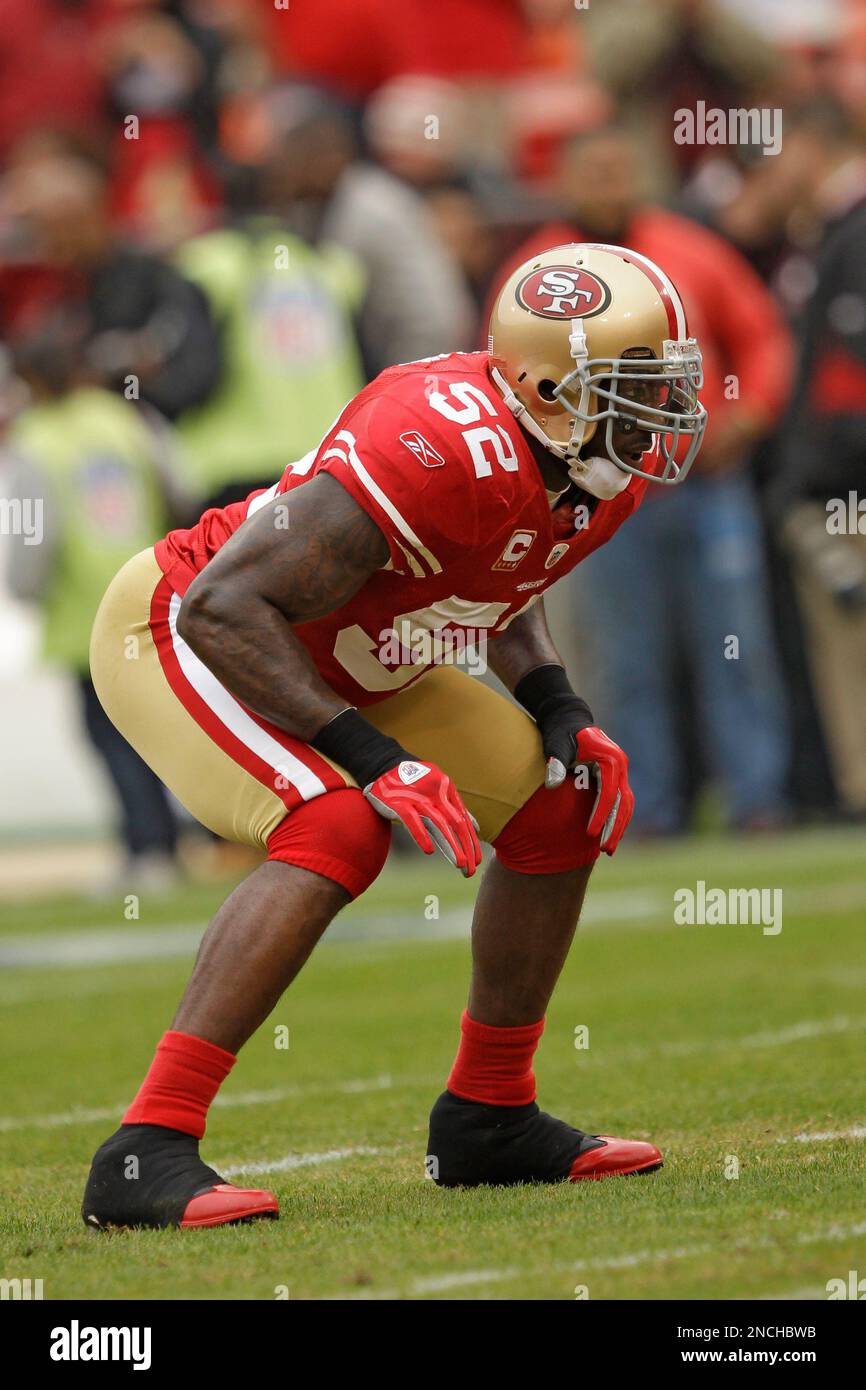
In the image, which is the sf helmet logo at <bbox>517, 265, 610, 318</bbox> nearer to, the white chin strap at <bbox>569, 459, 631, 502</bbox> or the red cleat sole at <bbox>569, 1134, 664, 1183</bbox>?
the white chin strap at <bbox>569, 459, 631, 502</bbox>

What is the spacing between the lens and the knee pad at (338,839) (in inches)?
160

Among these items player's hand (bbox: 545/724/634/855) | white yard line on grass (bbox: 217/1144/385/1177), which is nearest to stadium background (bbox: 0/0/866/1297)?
white yard line on grass (bbox: 217/1144/385/1177)

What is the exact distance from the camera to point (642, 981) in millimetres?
7102

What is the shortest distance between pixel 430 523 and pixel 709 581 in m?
6.52

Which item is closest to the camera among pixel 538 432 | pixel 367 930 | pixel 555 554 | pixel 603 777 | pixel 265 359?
pixel 538 432

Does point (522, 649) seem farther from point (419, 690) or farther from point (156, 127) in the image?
point (156, 127)

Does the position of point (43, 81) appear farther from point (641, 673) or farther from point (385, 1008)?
point (385, 1008)

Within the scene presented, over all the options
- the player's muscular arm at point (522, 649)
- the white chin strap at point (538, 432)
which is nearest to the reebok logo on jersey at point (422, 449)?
the white chin strap at point (538, 432)

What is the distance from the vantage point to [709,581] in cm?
1044

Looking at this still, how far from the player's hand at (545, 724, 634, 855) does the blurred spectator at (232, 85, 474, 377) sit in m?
5.56

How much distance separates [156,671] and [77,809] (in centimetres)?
780

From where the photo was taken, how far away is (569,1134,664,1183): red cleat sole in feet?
14.6

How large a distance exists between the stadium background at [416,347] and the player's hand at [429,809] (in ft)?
9.29

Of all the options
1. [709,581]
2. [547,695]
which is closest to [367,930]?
[709,581]
